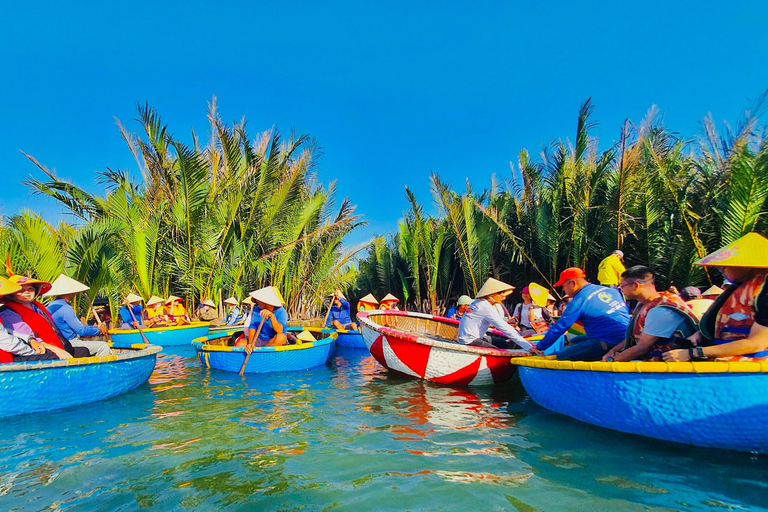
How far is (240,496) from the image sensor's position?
3.15 m

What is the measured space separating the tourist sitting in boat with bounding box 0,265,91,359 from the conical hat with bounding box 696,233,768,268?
712 cm

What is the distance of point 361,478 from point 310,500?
49cm

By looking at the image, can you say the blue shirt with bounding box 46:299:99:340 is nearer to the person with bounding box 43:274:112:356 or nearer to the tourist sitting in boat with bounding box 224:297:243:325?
the person with bounding box 43:274:112:356

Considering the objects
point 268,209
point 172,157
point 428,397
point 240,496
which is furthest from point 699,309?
point 172,157

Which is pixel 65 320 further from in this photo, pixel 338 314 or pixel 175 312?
pixel 175 312

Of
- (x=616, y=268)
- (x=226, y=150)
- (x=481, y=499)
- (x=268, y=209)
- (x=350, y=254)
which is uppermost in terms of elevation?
(x=226, y=150)

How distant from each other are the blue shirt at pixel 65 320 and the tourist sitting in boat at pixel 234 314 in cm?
722

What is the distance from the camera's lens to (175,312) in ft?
49.8

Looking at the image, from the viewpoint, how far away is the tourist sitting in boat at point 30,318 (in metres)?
5.63

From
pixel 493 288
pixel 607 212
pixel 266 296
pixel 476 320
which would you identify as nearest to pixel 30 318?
pixel 266 296

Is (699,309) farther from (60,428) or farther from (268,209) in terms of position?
(268,209)

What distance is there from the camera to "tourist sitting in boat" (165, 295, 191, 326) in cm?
1445

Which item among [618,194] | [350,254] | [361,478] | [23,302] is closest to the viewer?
[361,478]

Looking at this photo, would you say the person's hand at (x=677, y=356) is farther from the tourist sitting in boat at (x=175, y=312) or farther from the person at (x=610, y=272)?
the tourist sitting in boat at (x=175, y=312)
